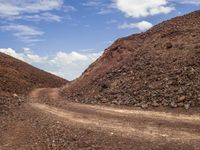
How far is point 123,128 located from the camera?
1880cm

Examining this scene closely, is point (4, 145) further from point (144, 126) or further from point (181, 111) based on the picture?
point (181, 111)

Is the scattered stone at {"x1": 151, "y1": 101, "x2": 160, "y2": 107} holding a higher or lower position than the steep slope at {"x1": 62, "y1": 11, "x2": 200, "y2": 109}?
lower

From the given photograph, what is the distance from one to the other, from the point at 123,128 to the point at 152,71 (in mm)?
12209

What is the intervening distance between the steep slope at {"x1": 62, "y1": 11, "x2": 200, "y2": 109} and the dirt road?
254cm

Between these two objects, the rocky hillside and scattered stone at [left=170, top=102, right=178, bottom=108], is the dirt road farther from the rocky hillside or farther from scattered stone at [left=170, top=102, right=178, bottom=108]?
the rocky hillside

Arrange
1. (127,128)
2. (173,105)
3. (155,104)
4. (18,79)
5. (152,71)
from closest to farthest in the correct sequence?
(127,128) < (173,105) < (155,104) < (152,71) < (18,79)

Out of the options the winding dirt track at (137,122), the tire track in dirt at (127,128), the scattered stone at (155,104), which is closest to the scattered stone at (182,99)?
the scattered stone at (155,104)

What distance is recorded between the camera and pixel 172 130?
17.4m

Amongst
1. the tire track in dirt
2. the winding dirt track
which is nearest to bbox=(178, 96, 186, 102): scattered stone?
the winding dirt track

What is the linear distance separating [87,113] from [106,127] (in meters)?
5.05

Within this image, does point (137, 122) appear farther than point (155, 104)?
No

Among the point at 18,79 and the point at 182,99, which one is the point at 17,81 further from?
the point at 182,99

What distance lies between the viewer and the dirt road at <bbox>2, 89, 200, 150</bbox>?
52.3 feet

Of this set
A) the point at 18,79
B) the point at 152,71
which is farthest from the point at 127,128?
the point at 18,79
